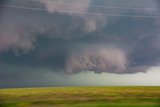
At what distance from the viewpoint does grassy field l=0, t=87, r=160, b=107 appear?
1119 centimetres

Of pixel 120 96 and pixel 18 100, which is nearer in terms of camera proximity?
pixel 18 100

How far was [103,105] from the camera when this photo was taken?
11312 mm

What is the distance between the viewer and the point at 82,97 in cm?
1288

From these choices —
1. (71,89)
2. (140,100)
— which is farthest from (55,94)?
(140,100)

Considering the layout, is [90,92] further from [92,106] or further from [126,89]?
[92,106]

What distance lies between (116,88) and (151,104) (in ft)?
13.7

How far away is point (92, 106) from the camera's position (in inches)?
425

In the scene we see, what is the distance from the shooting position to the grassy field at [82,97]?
1119 centimetres

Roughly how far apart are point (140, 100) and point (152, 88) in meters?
3.05

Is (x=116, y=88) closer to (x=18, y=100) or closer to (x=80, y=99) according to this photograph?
(x=80, y=99)

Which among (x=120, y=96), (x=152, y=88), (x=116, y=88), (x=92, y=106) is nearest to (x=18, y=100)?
(x=92, y=106)

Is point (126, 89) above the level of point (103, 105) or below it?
above

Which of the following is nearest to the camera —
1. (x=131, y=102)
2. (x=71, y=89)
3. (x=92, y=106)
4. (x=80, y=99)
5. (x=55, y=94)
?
(x=92, y=106)

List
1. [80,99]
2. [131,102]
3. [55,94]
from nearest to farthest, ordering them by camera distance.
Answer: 1. [131,102]
2. [80,99]
3. [55,94]
